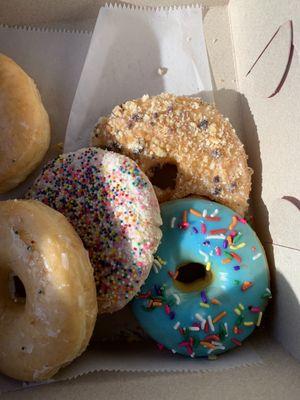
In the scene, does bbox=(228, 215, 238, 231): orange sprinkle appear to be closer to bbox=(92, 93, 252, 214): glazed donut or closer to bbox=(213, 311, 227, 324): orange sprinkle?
bbox=(92, 93, 252, 214): glazed donut

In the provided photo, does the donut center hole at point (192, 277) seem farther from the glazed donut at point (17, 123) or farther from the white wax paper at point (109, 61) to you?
the glazed donut at point (17, 123)

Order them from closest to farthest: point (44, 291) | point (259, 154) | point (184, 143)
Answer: point (44, 291)
point (184, 143)
point (259, 154)

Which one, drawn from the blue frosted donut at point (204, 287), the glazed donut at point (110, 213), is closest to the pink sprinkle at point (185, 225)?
the blue frosted donut at point (204, 287)

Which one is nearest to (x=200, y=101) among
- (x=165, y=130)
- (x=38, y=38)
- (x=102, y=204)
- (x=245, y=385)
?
(x=165, y=130)

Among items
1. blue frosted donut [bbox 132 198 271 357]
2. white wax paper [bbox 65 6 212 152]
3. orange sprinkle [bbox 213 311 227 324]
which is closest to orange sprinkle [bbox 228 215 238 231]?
blue frosted donut [bbox 132 198 271 357]

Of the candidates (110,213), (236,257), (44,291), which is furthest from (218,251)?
(44,291)

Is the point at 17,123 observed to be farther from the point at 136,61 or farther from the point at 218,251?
the point at 218,251
